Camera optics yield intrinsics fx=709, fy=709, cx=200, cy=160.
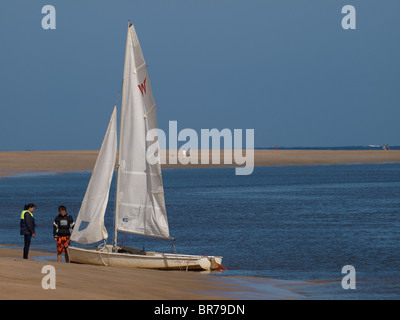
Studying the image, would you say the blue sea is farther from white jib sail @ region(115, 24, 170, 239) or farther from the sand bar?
the sand bar

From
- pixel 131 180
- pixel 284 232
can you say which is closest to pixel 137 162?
pixel 131 180

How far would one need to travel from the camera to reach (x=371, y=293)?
2136 centimetres

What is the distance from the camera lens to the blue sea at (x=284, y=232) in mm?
25672

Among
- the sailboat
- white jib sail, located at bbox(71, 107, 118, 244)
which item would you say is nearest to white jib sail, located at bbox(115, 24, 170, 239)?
the sailboat

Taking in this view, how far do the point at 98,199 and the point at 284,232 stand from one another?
53.8ft

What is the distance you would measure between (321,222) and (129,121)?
22.7 m

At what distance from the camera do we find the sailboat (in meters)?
25.2

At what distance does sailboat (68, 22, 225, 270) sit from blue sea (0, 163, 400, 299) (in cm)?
347

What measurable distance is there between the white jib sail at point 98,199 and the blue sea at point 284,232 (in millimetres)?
4811

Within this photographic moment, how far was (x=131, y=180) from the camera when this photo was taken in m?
26.0

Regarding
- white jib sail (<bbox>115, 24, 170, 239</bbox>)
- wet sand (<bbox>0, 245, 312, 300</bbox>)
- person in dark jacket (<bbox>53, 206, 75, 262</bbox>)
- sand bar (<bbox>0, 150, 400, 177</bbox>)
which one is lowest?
wet sand (<bbox>0, 245, 312, 300</bbox>)

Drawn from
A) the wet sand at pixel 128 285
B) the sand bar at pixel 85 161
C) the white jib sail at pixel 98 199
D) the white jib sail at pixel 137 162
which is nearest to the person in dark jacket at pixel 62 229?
the white jib sail at pixel 98 199
